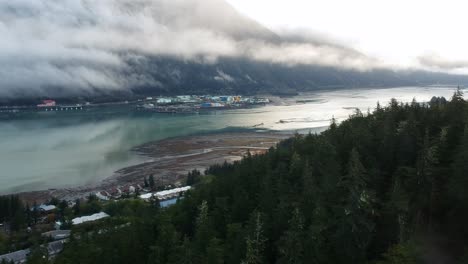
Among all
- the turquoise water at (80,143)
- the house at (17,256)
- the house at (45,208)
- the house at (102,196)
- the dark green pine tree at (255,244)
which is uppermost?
the dark green pine tree at (255,244)

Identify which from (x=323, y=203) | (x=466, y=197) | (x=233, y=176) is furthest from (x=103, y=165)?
(x=466, y=197)

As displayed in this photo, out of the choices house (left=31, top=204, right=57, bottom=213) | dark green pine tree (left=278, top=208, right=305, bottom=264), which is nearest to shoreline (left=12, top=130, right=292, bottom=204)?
house (left=31, top=204, right=57, bottom=213)

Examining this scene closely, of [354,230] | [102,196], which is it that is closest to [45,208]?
[102,196]

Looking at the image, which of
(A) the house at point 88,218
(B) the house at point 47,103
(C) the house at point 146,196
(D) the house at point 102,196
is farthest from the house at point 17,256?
(B) the house at point 47,103

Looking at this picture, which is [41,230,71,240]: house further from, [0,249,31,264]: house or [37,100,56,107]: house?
[37,100,56,107]: house

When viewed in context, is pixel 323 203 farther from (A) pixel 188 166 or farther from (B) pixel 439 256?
(A) pixel 188 166

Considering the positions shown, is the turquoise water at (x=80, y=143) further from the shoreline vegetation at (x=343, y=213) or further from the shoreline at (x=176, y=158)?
the shoreline vegetation at (x=343, y=213)
